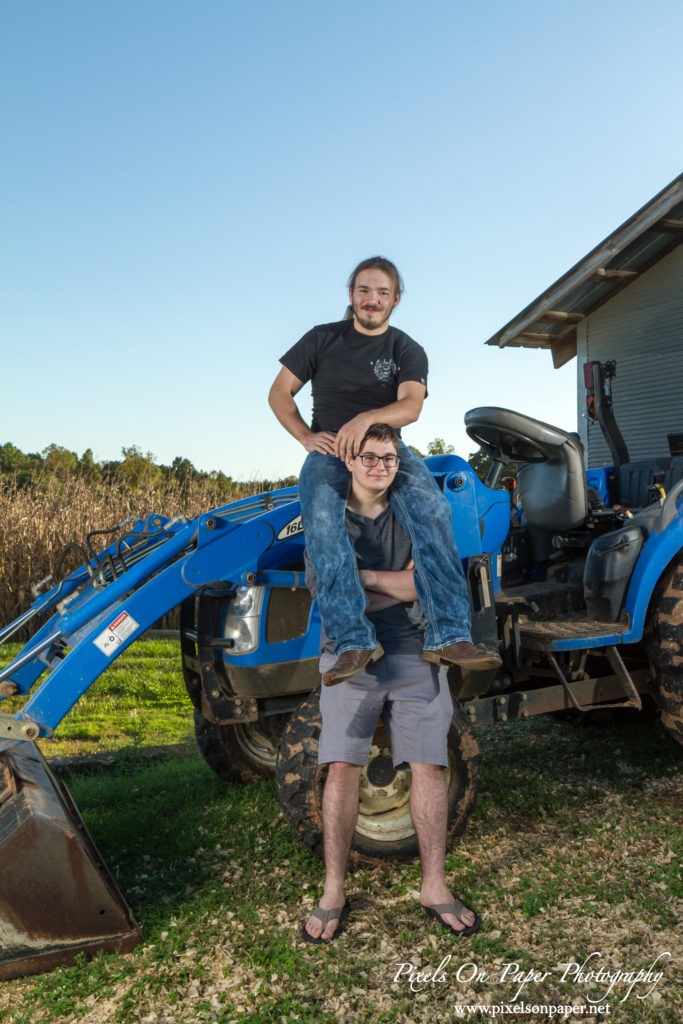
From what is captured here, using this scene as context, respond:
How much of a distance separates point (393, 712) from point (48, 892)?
1.33 meters

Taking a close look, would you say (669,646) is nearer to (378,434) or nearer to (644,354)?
(378,434)

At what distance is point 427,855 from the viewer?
3205mm

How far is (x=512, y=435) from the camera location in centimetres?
445

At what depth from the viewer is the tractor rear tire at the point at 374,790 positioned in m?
3.46

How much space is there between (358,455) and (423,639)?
744 mm

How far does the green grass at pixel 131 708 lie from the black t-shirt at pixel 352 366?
12.1 ft

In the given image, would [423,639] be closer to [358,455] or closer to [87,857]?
[358,455]

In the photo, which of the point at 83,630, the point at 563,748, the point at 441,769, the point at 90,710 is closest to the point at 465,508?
the point at 441,769

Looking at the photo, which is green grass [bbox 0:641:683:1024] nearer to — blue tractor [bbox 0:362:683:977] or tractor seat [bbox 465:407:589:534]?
blue tractor [bbox 0:362:683:977]

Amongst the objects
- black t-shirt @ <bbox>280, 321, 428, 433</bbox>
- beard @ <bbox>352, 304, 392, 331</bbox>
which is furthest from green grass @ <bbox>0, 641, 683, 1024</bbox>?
beard @ <bbox>352, 304, 392, 331</bbox>

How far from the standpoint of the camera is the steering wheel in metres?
4.38

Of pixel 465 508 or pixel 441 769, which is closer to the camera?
pixel 441 769

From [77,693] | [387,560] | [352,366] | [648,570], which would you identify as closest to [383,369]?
[352,366]

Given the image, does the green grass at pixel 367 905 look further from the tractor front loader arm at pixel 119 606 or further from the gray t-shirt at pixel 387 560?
the gray t-shirt at pixel 387 560
